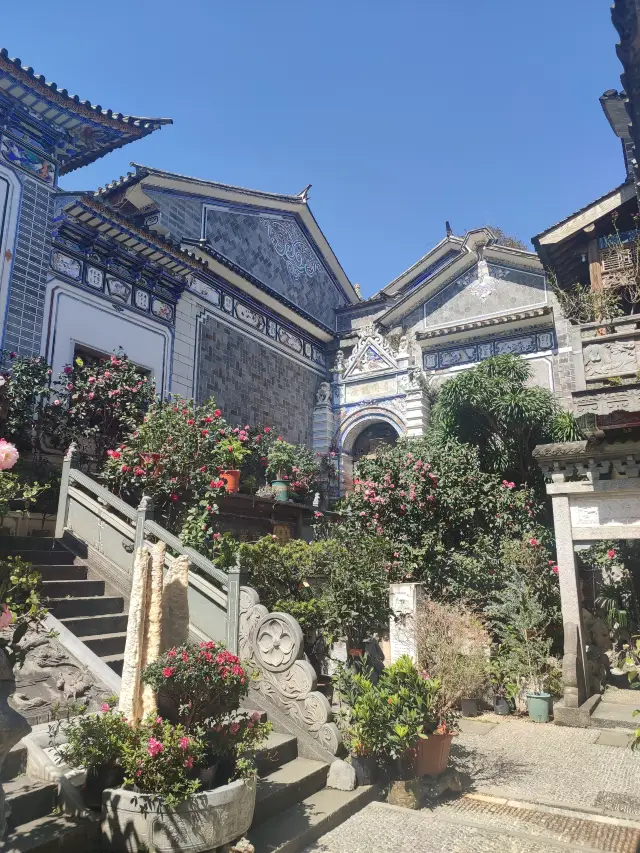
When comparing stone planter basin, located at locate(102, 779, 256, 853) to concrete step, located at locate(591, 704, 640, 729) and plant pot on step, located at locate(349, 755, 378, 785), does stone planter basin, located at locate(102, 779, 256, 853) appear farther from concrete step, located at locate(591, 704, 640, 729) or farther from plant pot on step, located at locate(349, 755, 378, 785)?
concrete step, located at locate(591, 704, 640, 729)

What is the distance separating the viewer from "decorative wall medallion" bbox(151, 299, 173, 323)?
13.2 m

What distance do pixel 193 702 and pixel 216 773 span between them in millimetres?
458

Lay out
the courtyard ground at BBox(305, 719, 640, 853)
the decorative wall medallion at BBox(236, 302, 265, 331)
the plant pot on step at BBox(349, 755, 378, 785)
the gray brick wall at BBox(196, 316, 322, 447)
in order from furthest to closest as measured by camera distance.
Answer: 1. the decorative wall medallion at BBox(236, 302, 265, 331)
2. the gray brick wall at BBox(196, 316, 322, 447)
3. the plant pot on step at BBox(349, 755, 378, 785)
4. the courtyard ground at BBox(305, 719, 640, 853)

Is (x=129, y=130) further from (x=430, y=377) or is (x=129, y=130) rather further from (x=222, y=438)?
(x=430, y=377)

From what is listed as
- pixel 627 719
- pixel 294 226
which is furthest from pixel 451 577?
pixel 294 226

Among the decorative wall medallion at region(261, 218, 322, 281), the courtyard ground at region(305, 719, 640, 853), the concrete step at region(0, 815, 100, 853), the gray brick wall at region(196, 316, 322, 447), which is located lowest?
the courtyard ground at region(305, 719, 640, 853)

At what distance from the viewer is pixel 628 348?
8.39 meters

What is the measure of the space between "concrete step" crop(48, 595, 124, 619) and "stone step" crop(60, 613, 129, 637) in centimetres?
10

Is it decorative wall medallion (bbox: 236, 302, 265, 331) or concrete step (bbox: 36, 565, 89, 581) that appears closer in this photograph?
concrete step (bbox: 36, 565, 89, 581)

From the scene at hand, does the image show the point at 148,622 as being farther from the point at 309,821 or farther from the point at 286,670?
the point at 309,821

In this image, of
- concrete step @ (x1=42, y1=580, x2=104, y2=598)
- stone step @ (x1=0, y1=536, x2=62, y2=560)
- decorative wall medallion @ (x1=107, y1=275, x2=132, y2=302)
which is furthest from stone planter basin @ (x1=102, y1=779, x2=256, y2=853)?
decorative wall medallion @ (x1=107, y1=275, x2=132, y2=302)

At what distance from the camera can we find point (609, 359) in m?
8.48

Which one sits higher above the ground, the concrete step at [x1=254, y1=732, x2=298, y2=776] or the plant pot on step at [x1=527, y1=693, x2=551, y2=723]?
the concrete step at [x1=254, y1=732, x2=298, y2=776]

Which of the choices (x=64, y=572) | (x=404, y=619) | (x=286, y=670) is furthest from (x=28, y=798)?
(x=404, y=619)
